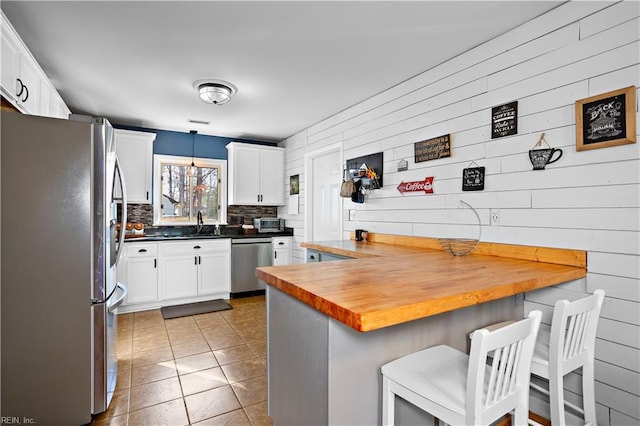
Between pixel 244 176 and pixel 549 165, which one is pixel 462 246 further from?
pixel 244 176

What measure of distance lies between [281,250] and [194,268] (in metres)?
1.27

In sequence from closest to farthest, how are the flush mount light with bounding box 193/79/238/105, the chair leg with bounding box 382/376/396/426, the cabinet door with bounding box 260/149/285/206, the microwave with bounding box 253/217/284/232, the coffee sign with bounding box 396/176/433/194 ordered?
the chair leg with bounding box 382/376/396/426, the coffee sign with bounding box 396/176/433/194, the flush mount light with bounding box 193/79/238/105, the microwave with bounding box 253/217/284/232, the cabinet door with bounding box 260/149/285/206

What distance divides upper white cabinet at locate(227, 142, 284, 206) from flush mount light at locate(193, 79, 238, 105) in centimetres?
178

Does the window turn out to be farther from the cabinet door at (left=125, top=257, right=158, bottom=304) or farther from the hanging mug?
the hanging mug

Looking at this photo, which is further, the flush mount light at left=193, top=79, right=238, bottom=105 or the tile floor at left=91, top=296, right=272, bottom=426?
the flush mount light at left=193, top=79, right=238, bottom=105

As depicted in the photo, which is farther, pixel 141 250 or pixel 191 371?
pixel 141 250

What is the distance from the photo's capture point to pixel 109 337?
2074 millimetres

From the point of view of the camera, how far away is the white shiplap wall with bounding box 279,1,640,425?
162cm

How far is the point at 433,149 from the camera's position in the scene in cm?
267

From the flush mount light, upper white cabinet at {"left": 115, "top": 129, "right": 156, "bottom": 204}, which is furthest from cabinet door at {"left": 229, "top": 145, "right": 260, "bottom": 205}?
the flush mount light

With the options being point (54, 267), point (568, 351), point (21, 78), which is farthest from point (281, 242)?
point (568, 351)

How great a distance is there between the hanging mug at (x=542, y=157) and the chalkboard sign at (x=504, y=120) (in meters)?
0.20

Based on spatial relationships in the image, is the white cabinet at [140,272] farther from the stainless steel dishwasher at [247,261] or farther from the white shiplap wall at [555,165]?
the white shiplap wall at [555,165]

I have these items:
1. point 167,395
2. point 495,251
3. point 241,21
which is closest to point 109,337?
point 167,395
